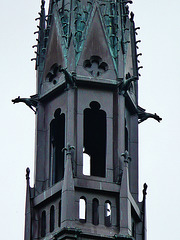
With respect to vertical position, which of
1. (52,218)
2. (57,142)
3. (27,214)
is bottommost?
(52,218)

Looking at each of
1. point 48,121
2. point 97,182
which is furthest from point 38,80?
point 97,182

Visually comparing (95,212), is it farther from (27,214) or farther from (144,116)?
(144,116)

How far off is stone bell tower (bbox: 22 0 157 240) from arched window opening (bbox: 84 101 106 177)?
0.05 meters

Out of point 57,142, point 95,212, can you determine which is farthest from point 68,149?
point 95,212

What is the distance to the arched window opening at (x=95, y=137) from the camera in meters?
64.2

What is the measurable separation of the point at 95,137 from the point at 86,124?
754 mm

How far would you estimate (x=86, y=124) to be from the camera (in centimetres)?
6531

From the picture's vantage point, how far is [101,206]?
61.5 meters

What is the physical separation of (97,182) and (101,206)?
111cm

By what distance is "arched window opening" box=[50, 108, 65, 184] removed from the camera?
64.0 metres

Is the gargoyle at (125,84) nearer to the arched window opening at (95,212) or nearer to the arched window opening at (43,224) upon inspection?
the arched window opening at (95,212)

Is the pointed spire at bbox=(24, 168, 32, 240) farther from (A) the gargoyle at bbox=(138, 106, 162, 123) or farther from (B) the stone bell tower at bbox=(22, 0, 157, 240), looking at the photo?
(A) the gargoyle at bbox=(138, 106, 162, 123)

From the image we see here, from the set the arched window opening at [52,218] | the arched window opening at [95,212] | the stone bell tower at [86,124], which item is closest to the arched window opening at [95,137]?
the stone bell tower at [86,124]

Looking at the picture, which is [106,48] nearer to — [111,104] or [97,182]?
[111,104]
